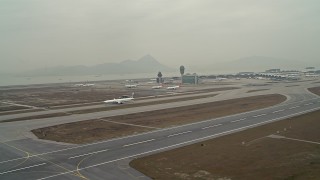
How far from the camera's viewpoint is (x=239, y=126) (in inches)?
2594

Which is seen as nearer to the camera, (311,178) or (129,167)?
(311,178)

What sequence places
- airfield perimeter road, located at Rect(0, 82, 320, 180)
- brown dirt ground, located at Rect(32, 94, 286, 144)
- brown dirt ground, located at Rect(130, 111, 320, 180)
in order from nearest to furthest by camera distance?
1. brown dirt ground, located at Rect(130, 111, 320, 180)
2. airfield perimeter road, located at Rect(0, 82, 320, 180)
3. brown dirt ground, located at Rect(32, 94, 286, 144)

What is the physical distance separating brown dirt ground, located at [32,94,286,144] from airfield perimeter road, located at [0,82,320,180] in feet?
11.9

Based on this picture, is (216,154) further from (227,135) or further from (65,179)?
(65,179)

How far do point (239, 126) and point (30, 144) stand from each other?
1475 inches

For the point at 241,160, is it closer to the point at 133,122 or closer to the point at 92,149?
the point at 92,149

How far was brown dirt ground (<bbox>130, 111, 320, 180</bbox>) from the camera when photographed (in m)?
37.2

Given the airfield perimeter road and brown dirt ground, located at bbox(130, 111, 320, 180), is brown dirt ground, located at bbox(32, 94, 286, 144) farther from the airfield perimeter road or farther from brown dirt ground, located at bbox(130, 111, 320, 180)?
brown dirt ground, located at bbox(130, 111, 320, 180)

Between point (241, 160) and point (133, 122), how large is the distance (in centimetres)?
3409

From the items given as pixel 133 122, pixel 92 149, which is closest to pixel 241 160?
pixel 92 149

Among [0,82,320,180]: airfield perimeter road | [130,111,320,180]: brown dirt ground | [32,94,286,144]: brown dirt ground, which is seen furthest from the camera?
[32,94,286,144]: brown dirt ground

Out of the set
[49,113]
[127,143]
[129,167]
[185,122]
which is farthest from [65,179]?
[49,113]

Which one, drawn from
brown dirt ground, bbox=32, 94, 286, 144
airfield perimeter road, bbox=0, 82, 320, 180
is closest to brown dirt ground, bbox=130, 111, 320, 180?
airfield perimeter road, bbox=0, 82, 320, 180

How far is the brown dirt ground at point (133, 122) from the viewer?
59.9 m
